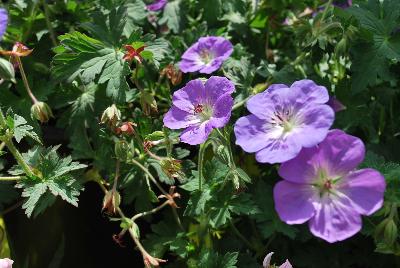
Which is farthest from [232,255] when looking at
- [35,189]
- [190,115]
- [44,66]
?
[44,66]

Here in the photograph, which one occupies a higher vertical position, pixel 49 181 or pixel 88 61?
pixel 88 61

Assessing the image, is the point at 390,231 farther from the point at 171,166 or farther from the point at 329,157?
the point at 171,166

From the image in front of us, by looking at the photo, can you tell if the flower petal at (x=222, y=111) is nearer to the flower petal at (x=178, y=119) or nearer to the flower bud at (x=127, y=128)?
the flower petal at (x=178, y=119)

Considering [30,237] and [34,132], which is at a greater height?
[34,132]

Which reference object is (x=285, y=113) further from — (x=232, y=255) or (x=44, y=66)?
(x=44, y=66)

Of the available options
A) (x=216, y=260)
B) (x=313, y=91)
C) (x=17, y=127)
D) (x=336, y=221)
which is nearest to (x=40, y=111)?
(x=17, y=127)

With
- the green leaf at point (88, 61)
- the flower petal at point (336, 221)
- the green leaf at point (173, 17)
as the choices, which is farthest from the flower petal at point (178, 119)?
the green leaf at point (173, 17)
